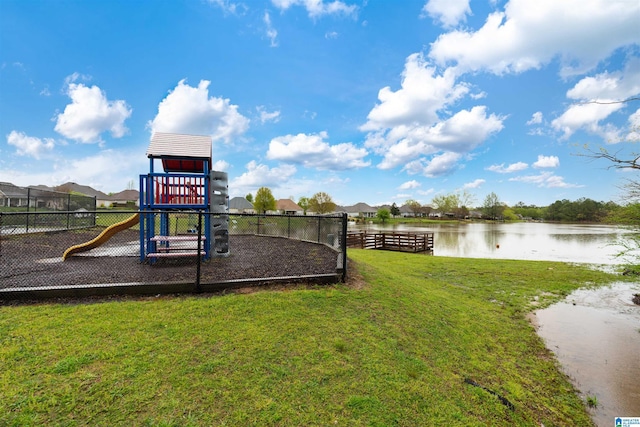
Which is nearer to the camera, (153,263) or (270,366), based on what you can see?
(270,366)

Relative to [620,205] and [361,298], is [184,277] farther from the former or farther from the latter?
[620,205]

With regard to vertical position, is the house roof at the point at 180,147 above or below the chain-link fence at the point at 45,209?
above

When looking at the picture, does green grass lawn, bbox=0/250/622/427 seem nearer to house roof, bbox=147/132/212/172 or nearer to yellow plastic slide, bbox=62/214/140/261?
yellow plastic slide, bbox=62/214/140/261

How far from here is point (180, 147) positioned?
25.7 ft

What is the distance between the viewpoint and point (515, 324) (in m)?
5.69

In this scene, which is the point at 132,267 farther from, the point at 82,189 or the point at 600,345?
the point at 82,189

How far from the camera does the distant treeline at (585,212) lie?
654 cm

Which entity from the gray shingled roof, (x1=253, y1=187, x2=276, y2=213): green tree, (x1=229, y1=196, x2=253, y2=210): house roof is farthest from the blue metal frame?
(x1=229, y1=196, x2=253, y2=210): house roof

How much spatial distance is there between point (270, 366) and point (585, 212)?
100591 mm

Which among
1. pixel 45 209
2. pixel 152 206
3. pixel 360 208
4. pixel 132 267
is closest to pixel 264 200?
pixel 45 209

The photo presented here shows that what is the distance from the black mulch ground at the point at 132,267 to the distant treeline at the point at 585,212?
22.9ft

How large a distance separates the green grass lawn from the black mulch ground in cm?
98

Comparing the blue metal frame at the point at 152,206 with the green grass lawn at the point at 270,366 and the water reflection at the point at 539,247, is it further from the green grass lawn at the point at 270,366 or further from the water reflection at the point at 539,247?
the water reflection at the point at 539,247

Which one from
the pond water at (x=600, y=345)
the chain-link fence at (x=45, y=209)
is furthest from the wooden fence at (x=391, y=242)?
the chain-link fence at (x=45, y=209)
